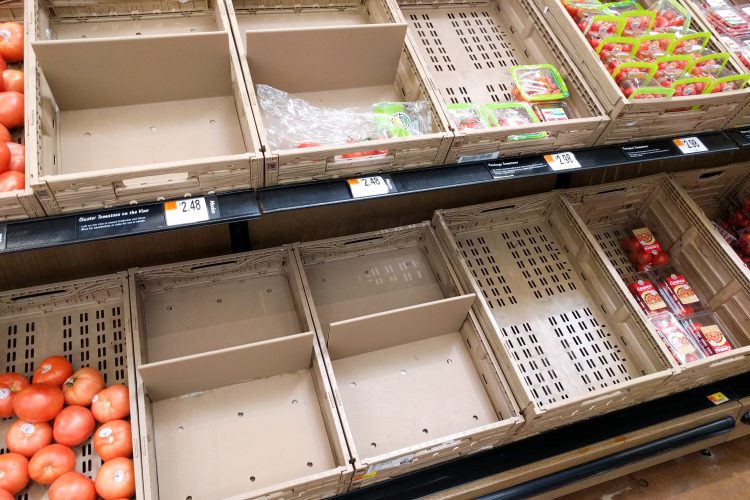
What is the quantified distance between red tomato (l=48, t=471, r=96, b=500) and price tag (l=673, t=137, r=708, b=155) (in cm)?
223

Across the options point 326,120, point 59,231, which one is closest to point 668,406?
point 326,120

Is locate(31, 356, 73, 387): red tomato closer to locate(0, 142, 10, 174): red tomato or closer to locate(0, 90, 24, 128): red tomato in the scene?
locate(0, 142, 10, 174): red tomato

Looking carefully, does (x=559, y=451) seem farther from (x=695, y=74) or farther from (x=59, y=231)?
(x=59, y=231)

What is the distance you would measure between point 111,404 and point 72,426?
120mm

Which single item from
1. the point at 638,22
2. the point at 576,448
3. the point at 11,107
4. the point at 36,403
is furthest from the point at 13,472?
the point at 638,22

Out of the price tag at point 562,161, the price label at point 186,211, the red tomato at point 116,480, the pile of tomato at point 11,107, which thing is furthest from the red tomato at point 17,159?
the price tag at point 562,161

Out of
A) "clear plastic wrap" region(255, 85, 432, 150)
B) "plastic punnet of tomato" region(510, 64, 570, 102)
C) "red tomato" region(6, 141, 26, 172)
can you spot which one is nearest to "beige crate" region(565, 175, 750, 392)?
"plastic punnet of tomato" region(510, 64, 570, 102)

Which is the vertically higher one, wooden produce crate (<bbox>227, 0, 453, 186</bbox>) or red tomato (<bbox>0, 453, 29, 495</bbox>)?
wooden produce crate (<bbox>227, 0, 453, 186</bbox>)

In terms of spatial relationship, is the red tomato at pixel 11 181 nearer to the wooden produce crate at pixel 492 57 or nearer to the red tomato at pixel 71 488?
the red tomato at pixel 71 488

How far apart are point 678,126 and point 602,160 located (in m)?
0.36

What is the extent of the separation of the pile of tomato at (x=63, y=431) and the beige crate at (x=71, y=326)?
90mm

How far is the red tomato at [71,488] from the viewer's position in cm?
157

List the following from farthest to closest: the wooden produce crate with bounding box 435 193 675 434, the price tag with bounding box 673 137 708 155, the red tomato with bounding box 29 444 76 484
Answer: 1. the price tag with bounding box 673 137 708 155
2. the wooden produce crate with bounding box 435 193 675 434
3. the red tomato with bounding box 29 444 76 484

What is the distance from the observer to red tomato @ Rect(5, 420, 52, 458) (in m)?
1.67
